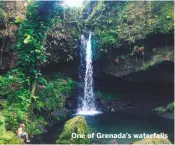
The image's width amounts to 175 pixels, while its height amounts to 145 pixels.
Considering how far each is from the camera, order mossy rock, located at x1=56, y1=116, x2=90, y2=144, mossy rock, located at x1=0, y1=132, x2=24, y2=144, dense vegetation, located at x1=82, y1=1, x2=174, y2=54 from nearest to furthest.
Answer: mossy rock, located at x1=0, y1=132, x2=24, y2=144 < mossy rock, located at x1=56, y1=116, x2=90, y2=144 < dense vegetation, located at x1=82, y1=1, x2=174, y2=54

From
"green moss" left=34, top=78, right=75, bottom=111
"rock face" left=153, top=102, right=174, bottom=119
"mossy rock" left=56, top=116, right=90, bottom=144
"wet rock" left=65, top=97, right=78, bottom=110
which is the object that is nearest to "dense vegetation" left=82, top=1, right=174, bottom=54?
"green moss" left=34, top=78, right=75, bottom=111

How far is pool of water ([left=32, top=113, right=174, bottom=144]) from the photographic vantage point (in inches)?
414

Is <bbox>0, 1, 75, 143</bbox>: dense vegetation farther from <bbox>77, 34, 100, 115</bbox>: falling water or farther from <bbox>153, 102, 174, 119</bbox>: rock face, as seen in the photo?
<bbox>153, 102, 174, 119</bbox>: rock face

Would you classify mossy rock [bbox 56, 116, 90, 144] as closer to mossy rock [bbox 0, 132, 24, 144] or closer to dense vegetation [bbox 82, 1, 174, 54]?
mossy rock [bbox 0, 132, 24, 144]

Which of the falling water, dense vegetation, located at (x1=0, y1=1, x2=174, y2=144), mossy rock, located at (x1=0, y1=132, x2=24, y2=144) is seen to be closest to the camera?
mossy rock, located at (x1=0, y1=132, x2=24, y2=144)

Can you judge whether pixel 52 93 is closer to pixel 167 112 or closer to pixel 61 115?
A: pixel 61 115

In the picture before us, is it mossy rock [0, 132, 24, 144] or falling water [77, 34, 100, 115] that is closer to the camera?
mossy rock [0, 132, 24, 144]

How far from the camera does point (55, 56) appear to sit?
1727cm

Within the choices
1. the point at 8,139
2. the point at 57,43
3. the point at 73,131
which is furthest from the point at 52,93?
the point at 8,139

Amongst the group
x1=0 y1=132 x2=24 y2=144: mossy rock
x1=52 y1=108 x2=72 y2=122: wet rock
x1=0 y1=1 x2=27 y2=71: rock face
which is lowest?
x1=0 y1=132 x2=24 y2=144: mossy rock

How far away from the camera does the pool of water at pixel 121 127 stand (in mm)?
10509

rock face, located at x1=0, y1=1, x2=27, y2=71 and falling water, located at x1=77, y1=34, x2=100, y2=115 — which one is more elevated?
rock face, located at x1=0, y1=1, x2=27, y2=71

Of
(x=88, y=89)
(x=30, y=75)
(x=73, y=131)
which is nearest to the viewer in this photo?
(x=73, y=131)

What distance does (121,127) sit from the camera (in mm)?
12789
